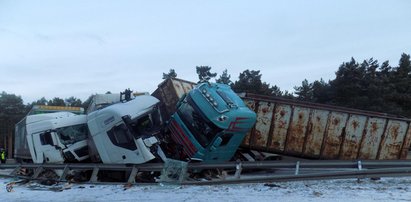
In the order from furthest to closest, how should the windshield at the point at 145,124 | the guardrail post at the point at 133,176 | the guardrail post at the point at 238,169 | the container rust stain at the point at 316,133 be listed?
the container rust stain at the point at 316,133, the windshield at the point at 145,124, the guardrail post at the point at 133,176, the guardrail post at the point at 238,169

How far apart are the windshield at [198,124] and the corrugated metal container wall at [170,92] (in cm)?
171

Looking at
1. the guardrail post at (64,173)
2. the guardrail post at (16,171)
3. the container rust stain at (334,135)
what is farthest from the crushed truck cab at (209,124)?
the guardrail post at (16,171)

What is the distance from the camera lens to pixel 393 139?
12.0 meters

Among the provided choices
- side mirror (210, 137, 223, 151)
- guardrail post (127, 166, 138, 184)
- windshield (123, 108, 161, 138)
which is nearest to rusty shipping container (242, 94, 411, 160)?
side mirror (210, 137, 223, 151)

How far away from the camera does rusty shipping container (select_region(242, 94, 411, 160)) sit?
12.0m

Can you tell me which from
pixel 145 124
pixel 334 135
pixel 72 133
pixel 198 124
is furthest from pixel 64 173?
pixel 334 135

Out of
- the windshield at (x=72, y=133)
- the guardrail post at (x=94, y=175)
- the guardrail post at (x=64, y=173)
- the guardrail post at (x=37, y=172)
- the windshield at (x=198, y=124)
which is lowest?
the guardrail post at (x=37, y=172)

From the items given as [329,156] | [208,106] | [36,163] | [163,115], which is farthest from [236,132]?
[36,163]

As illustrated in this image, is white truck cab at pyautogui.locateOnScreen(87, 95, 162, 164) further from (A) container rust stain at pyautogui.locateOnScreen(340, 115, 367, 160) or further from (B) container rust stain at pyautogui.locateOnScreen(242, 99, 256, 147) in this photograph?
(A) container rust stain at pyautogui.locateOnScreen(340, 115, 367, 160)

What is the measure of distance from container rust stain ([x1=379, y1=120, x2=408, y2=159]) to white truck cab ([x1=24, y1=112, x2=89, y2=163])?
8.86 metres

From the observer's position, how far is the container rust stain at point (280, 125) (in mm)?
12180

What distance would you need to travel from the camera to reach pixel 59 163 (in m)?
9.66

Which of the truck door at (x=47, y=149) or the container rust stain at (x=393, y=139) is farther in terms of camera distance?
the container rust stain at (x=393, y=139)

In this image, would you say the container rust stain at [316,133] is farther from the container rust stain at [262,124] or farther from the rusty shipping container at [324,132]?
the container rust stain at [262,124]
